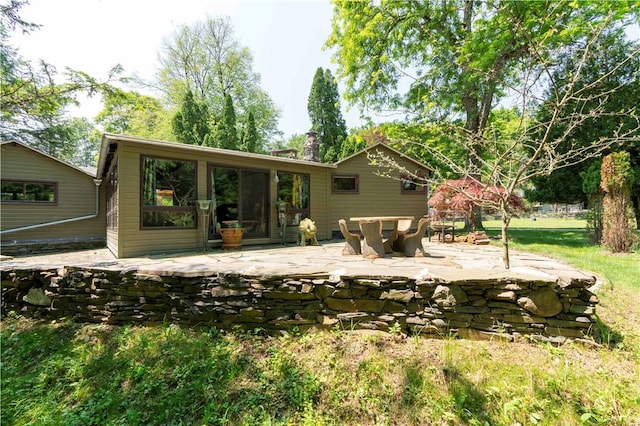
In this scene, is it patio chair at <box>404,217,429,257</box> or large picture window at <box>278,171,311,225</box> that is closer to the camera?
patio chair at <box>404,217,429,257</box>

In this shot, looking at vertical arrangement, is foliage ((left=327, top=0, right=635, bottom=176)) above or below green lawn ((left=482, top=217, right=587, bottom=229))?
above

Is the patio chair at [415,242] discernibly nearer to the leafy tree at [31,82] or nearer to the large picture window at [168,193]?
the large picture window at [168,193]

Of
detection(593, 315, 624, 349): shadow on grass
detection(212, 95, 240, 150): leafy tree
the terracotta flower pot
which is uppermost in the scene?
detection(212, 95, 240, 150): leafy tree

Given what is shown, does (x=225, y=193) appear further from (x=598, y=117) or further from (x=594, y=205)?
(x=598, y=117)

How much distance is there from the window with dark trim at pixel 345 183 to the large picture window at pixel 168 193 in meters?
4.67

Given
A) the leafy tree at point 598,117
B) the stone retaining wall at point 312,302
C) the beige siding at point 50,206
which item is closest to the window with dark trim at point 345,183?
the stone retaining wall at point 312,302

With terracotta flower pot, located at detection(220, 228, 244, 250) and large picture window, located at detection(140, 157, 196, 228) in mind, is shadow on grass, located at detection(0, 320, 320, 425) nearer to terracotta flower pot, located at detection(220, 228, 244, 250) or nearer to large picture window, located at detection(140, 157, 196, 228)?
large picture window, located at detection(140, 157, 196, 228)

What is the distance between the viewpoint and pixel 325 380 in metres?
2.66

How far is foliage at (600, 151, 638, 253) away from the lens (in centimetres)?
596

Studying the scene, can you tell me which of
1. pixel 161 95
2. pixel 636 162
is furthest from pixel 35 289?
pixel 161 95

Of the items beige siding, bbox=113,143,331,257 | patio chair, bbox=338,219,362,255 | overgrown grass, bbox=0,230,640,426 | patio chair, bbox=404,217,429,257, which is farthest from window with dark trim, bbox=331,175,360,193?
overgrown grass, bbox=0,230,640,426

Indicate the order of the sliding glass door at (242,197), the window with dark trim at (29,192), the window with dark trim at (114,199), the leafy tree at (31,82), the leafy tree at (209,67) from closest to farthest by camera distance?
the leafy tree at (31,82)
the window with dark trim at (114,199)
the sliding glass door at (242,197)
the window with dark trim at (29,192)
the leafy tree at (209,67)

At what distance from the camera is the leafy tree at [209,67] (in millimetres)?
18516

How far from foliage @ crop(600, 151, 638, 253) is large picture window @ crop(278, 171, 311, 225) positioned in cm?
715
